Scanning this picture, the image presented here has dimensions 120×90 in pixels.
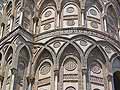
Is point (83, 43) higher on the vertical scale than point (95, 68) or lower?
higher

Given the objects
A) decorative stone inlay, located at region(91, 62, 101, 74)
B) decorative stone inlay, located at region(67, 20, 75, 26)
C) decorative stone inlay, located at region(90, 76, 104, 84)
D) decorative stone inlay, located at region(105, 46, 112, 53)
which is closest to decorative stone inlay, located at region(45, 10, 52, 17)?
decorative stone inlay, located at region(67, 20, 75, 26)

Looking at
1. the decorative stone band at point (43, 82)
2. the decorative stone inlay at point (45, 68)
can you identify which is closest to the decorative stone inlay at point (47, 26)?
the decorative stone inlay at point (45, 68)

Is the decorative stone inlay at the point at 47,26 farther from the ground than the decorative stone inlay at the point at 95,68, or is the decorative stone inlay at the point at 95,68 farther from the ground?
the decorative stone inlay at the point at 47,26

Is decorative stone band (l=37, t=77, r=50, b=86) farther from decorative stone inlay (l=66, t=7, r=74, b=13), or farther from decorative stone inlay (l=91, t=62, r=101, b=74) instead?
decorative stone inlay (l=66, t=7, r=74, b=13)

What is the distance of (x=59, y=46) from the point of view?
13664mm

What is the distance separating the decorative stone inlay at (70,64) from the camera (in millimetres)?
13109

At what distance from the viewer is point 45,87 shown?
42.2 ft

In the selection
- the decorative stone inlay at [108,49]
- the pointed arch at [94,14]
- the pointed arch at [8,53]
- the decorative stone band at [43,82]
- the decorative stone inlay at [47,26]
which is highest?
the pointed arch at [94,14]

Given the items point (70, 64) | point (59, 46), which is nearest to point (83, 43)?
point (59, 46)

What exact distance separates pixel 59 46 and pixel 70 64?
3.16 ft

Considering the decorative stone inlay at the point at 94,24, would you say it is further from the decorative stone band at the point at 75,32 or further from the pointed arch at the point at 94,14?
the decorative stone band at the point at 75,32

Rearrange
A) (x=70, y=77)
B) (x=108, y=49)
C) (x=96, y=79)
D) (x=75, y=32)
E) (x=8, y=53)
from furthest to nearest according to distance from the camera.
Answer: (x=108, y=49), (x=75, y=32), (x=8, y=53), (x=96, y=79), (x=70, y=77)

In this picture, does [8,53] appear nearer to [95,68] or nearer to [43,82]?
[43,82]

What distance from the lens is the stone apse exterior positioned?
1281cm
